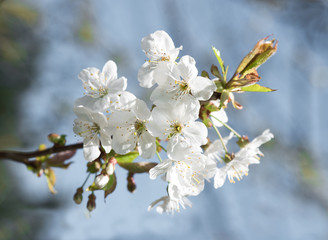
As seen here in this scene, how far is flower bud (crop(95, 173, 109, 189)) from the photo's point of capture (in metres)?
1.02

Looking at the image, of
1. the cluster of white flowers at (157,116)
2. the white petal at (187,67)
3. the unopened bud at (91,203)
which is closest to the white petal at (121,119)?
the cluster of white flowers at (157,116)

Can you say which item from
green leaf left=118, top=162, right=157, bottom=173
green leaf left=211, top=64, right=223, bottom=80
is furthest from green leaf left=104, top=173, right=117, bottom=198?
green leaf left=211, top=64, right=223, bottom=80

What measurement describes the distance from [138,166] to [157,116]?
0.83ft

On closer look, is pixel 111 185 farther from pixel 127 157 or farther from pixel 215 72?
pixel 215 72

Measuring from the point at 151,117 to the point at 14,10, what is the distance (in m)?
4.04

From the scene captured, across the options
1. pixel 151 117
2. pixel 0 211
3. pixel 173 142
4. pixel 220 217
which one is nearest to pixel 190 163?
pixel 173 142

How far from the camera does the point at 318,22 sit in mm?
4117

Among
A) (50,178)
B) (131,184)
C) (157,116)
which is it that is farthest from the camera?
(50,178)

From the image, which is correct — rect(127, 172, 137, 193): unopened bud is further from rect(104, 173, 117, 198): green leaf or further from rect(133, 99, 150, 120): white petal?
→ rect(133, 99, 150, 120): white petal

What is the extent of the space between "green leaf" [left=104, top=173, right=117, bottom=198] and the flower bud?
0.06 meters

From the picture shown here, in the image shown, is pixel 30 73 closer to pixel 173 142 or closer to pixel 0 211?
pixel 0 211

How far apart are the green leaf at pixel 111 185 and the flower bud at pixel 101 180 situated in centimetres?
6

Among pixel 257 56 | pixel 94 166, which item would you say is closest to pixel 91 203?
pixel 94 166

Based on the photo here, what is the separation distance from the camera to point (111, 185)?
1109 millimetres
